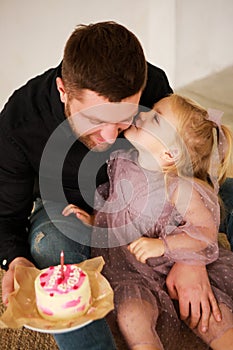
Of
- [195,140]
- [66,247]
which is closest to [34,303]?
[66,247]

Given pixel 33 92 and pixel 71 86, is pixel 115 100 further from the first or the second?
pixel 33 92

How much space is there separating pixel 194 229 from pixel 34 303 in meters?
0.45

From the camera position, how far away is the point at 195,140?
5.05ft

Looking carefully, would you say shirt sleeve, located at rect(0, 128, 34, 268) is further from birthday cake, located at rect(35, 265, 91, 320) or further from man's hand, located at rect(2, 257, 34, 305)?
birthday cake, located at rect(35, 265, 91, 320)

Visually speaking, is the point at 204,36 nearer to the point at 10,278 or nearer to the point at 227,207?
the point at 227,207

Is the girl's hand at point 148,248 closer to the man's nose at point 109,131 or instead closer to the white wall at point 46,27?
the man's nose at point 109,131

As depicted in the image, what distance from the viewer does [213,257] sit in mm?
1506

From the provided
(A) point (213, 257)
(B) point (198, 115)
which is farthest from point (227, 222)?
(B) point (198, 115)

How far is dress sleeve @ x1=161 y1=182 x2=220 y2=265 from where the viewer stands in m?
1.49

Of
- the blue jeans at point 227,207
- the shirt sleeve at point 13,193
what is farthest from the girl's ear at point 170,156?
the shirt sleeve at point 13,193

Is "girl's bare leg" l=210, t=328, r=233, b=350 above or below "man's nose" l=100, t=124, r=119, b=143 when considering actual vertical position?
below

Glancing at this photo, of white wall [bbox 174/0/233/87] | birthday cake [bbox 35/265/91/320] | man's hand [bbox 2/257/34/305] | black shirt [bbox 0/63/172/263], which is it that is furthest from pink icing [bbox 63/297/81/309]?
white wall [bbox 174/0/233/87]

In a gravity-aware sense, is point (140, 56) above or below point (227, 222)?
above

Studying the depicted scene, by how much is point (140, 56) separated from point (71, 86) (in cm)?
17
